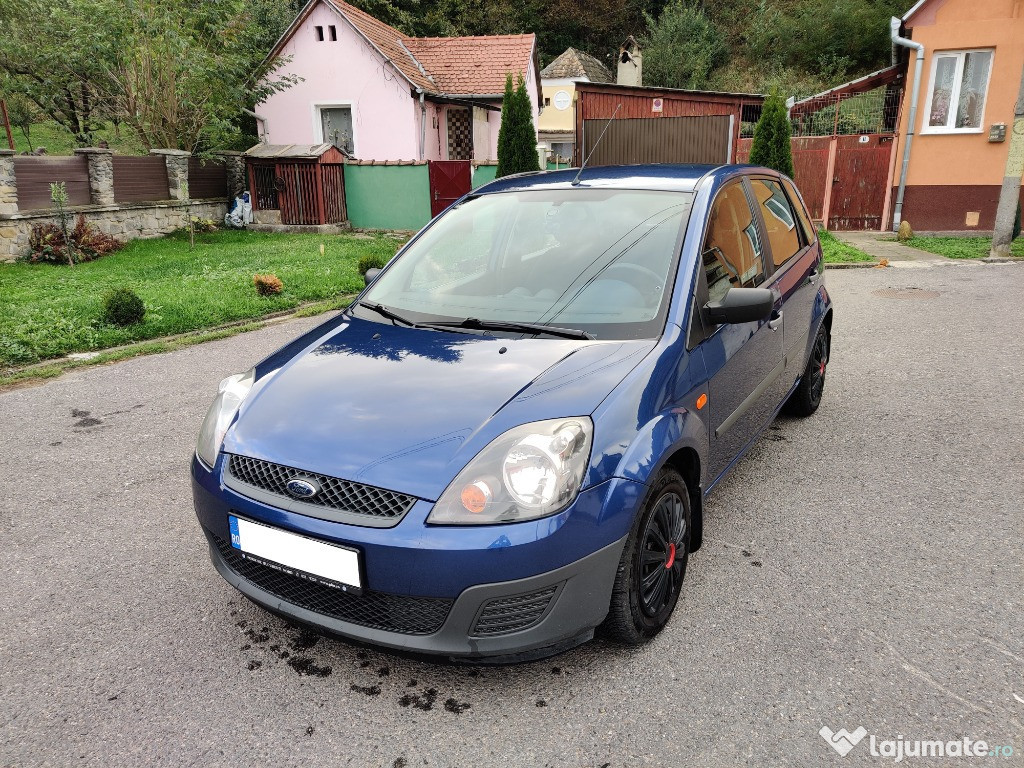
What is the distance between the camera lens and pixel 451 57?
23.7 m

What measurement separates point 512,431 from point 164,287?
8677mm

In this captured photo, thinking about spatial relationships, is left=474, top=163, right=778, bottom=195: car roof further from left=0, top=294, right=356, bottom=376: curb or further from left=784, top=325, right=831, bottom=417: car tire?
left=0, top=294, right=356, bottom=376: curb

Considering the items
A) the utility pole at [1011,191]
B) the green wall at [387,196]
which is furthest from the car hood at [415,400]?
the green wall at [387,196]

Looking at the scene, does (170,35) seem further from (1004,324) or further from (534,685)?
(534,685)

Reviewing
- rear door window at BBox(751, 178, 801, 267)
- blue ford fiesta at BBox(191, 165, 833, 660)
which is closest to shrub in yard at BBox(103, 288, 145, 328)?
blue ford fiesta at BBox(191, 165, 833, 660)

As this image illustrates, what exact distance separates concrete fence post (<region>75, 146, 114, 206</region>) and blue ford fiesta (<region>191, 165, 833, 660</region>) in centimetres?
1273

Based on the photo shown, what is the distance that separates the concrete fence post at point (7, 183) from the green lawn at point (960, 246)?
16016 mm

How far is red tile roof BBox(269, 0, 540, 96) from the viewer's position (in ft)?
68.9

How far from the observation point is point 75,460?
446 centimetres

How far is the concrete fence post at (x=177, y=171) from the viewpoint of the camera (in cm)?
1538

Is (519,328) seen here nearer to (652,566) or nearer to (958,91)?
(652,566)

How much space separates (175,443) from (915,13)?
16887 mm

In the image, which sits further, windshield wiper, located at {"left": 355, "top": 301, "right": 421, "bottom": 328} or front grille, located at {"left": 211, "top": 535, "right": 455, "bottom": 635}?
windshield wiper, located at {"left": 355, "top": 301, "right": 421, "bottom": 328}

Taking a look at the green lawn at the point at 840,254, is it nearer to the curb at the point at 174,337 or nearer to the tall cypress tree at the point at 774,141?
the tall cypress tree at the point at 774,141
